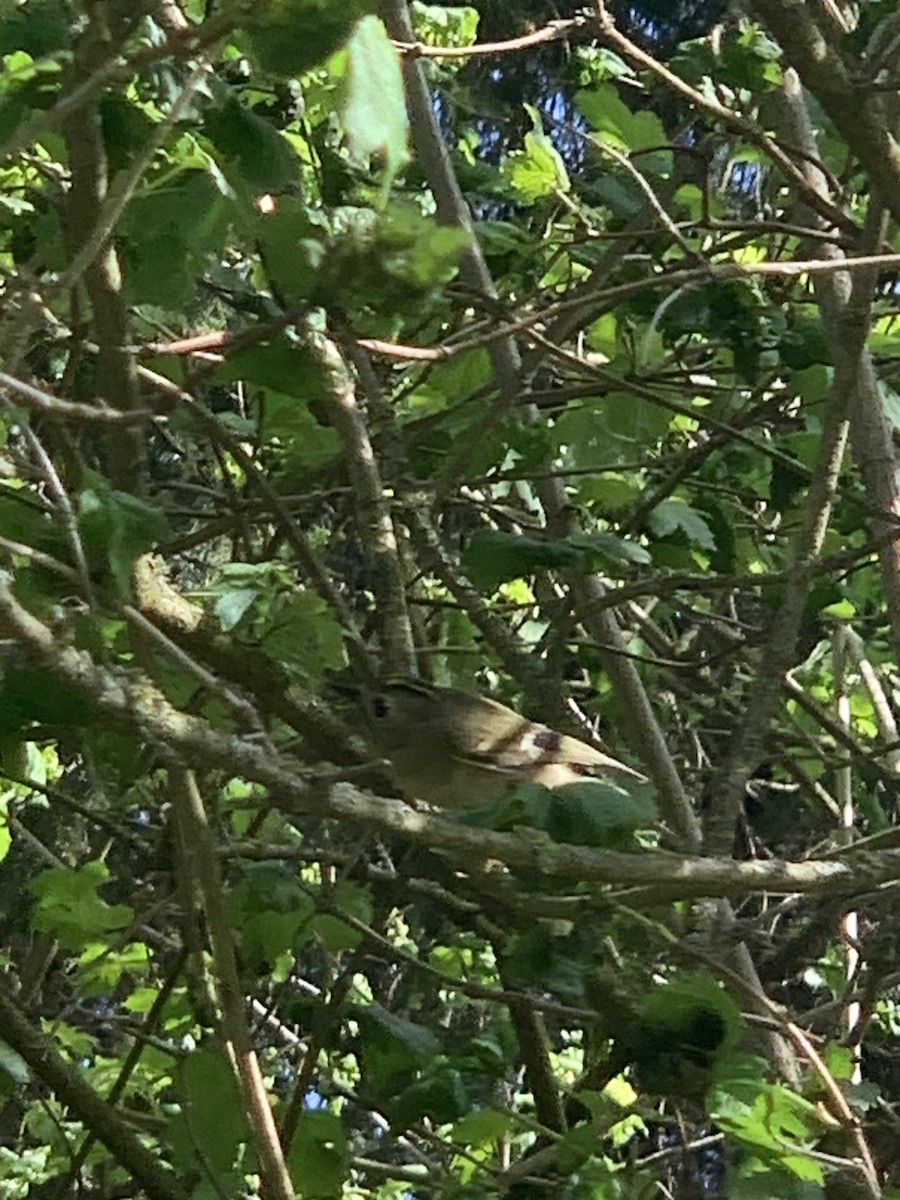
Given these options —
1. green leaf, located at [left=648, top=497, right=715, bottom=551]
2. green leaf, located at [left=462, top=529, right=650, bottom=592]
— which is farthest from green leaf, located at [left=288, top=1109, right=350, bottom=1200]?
green leaf, located at [left=648, top=497, right=715, bottom=551]

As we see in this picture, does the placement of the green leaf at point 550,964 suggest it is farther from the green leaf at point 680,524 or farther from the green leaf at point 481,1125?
the green leaf at point 680,524

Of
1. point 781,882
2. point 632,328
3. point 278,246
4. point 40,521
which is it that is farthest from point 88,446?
point 781,882

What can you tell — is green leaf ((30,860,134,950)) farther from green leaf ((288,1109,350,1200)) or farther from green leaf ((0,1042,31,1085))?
green leaf ((288,1109,350,1200))

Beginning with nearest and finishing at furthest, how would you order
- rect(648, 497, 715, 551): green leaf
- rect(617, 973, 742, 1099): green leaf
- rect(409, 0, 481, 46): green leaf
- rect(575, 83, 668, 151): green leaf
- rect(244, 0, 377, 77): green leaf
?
rect(244, 0, 377, 77): green leaf
rect(617, 973, 742, 1099): green leaf
rect(648, 497, 715, 551): green leaf
rect(575, 83, 668, 151): green leaf
rect(409, 0, 481, 46): green leaf

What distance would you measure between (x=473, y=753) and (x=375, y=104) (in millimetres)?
1669

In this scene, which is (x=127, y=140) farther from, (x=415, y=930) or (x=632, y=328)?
(x=415, y=930)

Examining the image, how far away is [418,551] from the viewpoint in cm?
223

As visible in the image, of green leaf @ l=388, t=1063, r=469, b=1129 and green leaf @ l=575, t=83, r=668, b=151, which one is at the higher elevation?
green leaf @ l=575, t=83, r=668, b=151

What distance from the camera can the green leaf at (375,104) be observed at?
0.77 m

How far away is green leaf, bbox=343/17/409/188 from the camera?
2.52 ft

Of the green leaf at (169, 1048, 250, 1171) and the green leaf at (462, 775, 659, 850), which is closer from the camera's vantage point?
the green leaf at (462, 775, 659, 850)

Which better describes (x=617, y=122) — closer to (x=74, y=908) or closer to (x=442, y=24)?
(x=442, y=24)

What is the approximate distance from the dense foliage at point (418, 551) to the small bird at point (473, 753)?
9 centimetres

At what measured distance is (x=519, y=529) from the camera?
276 centimetres
